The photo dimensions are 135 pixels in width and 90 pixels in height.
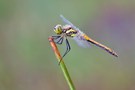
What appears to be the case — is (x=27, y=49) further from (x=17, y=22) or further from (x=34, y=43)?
(x=17, y=22)

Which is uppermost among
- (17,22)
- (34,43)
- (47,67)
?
(17,22)

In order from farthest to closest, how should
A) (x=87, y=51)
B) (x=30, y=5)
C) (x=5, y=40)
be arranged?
(x=30, y=5) < (x=87, y=51) < (x=5, y=40)

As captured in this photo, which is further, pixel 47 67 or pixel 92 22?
pixel 92 22

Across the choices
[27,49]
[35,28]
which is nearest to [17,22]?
[35,28]

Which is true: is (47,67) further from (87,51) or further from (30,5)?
(30,5)

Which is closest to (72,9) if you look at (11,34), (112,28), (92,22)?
(92,22)

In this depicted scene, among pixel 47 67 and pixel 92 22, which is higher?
pixel 92 22

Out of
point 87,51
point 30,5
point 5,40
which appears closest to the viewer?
point 5,40
